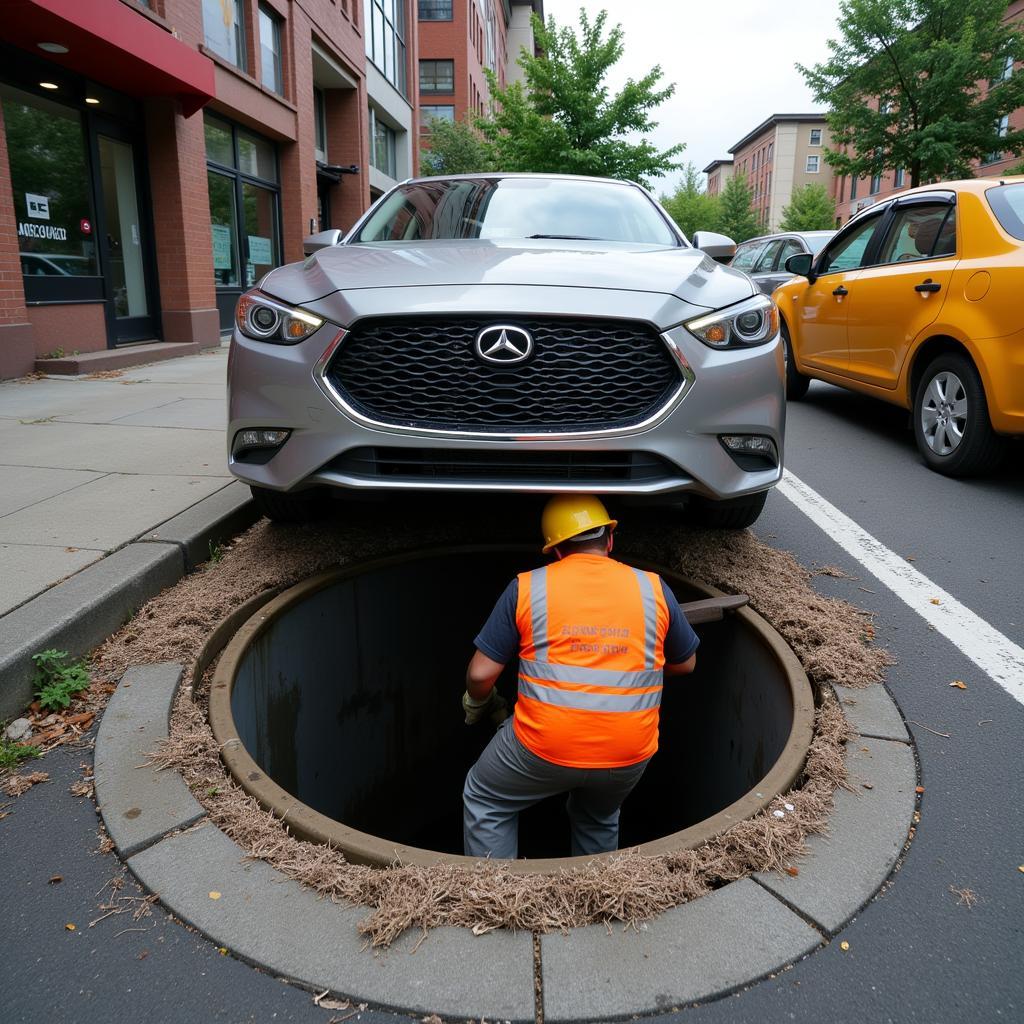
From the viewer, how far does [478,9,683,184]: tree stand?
22.5 meters

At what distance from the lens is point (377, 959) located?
1882 millimetres

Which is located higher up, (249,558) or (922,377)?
(922,377)

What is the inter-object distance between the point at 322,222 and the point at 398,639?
20596 mm

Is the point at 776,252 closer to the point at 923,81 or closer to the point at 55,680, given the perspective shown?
the point at 55,680

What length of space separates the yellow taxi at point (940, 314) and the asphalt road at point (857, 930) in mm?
2573

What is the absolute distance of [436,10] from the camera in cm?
4084

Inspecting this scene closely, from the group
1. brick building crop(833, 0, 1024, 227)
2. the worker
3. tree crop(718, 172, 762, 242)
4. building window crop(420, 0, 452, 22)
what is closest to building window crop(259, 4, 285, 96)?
the worker

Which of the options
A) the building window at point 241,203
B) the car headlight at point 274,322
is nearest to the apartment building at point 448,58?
the building window at point 241,203

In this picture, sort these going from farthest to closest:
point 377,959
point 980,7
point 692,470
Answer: point 980,7
point 692,470
point 377,959

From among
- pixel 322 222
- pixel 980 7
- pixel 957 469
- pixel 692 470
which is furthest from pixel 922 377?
pixel 980 7

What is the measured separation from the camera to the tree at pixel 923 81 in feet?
73.7

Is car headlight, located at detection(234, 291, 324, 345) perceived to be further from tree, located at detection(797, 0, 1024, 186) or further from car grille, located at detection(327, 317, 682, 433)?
tree, located at detection(797, 0, 1024, 186)

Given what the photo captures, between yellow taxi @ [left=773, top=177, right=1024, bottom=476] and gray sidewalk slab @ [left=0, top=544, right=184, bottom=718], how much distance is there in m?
4.64

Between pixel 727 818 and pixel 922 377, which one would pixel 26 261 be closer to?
pixel 922 377
